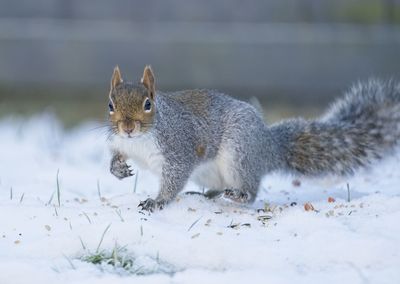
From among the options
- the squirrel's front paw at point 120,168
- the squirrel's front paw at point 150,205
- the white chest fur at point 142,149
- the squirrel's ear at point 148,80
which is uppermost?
the squirrel's ear at point 148,80

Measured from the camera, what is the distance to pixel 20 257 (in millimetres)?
2342

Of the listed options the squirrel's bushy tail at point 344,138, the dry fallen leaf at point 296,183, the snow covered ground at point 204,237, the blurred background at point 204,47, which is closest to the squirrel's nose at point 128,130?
the snow covered ground at point 204,237

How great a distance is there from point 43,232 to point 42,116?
3.03 m

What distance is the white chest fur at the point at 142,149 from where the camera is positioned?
2.90 meters

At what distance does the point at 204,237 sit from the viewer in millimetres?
2480

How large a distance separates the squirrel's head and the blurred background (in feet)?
10.2

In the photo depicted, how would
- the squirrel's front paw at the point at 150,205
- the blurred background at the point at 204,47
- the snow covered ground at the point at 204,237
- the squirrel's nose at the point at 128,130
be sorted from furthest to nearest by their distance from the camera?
1. the blurred background at the point at 204,47
2. the squirrel's front paw at the point at 150,205
3. the squirrel's nose at the point at 128,130
4. the snow covered ground at the point at 204,237

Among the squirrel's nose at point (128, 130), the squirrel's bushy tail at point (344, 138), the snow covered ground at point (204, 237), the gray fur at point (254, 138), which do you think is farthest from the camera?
the squirrel's bushy tail at point (344, 138)

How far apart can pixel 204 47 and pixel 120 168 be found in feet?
10.0

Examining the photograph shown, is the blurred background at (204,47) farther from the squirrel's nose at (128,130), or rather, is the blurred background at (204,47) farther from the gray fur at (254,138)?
the squirrel's nose at (128,130)

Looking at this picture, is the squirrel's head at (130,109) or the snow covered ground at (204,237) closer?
the snow covered ground at (204,237)

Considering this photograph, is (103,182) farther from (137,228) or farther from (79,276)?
(79,276)

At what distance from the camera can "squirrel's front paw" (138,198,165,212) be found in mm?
2848

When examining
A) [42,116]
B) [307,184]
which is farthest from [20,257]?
[42,116]
